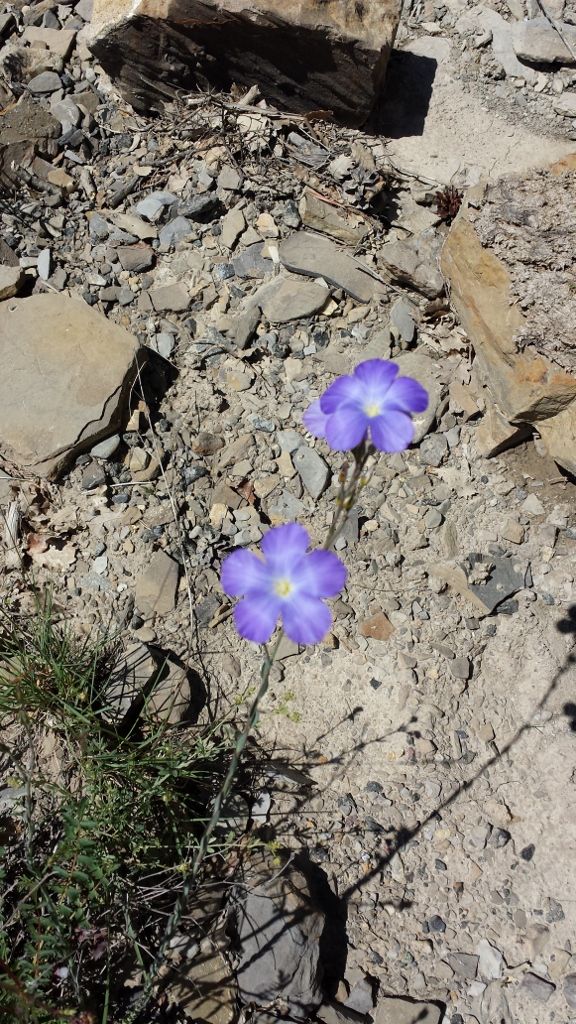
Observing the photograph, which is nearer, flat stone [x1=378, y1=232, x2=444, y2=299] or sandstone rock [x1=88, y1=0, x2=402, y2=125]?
flat stone [x1=378, y1=232, x2=444, y2=299]

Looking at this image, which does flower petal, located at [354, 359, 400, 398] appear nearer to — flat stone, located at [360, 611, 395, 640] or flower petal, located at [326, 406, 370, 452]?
flower petal, located at [326, 406, 370, 452]

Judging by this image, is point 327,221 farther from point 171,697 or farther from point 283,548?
point 283,548

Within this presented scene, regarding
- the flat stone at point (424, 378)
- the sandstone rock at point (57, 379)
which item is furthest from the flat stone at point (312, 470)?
the sandstone rock at point (57, 379)

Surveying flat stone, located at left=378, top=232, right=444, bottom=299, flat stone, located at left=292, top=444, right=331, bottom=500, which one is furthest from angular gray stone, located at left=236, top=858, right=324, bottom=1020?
flat stone, located at left=378, top=232, right=444, bottom=299

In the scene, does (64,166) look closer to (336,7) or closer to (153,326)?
(153,326)

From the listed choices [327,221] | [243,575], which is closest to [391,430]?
[243,575]
